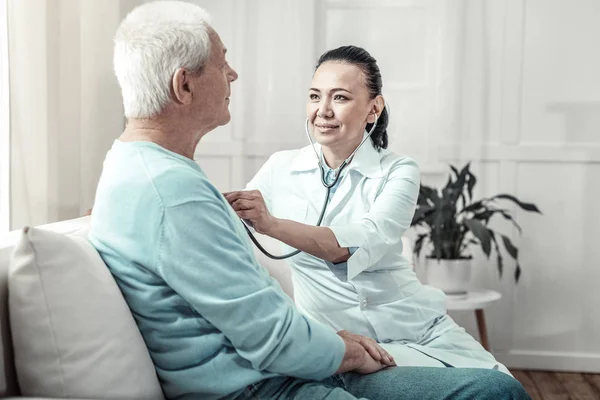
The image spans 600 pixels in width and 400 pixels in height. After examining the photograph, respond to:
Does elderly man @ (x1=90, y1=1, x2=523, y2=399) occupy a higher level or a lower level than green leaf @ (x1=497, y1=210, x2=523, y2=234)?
higher

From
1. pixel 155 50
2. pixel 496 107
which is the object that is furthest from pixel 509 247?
pixel 155 50

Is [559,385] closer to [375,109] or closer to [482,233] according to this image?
[482,233]

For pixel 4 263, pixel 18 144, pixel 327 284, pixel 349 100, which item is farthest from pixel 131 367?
pixel 18 144

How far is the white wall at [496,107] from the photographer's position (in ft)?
10.7

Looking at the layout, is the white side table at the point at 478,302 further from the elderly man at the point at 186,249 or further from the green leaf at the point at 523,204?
the elderly man at the point at 186,249

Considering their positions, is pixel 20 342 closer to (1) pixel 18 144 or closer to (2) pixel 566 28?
(1) pixel 18 144

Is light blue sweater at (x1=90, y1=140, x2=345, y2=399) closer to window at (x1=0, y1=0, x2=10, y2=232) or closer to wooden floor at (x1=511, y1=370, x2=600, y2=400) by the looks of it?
window at (x1=0, y1=0, x2=10, y2=232)

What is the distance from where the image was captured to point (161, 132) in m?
1.28

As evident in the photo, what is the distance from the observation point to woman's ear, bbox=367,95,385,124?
6.36 ft

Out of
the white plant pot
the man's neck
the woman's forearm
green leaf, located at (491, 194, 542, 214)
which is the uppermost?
the man's neck

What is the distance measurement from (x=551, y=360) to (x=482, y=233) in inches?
32.9

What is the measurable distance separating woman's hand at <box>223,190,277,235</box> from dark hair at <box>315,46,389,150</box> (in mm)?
466

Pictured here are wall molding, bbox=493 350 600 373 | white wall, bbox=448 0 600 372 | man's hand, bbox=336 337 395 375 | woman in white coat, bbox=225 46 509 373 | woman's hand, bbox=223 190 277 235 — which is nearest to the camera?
man's hand, bbox=336 337 395 375

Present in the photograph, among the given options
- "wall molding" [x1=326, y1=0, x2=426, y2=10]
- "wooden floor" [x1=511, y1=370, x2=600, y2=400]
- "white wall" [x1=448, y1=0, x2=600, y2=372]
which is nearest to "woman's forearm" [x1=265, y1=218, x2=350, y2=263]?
"wooden floor" [x1=511, y1=370, x2=600, y2=400]
